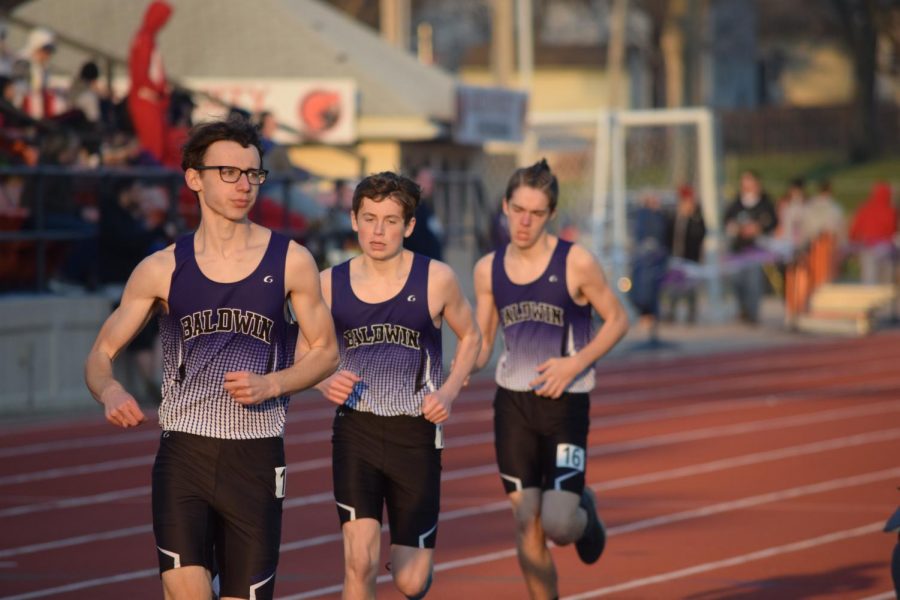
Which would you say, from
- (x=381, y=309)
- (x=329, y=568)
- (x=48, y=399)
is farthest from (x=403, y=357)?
(x=48, y=399)

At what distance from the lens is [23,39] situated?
27156 mm

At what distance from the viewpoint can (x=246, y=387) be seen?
602cm

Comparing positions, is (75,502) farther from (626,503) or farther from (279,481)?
(279,481)

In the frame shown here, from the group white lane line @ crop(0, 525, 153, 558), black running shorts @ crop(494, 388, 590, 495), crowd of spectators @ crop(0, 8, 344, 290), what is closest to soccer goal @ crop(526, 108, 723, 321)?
crowd of spectators @ crop(0, 8, 344, 290)

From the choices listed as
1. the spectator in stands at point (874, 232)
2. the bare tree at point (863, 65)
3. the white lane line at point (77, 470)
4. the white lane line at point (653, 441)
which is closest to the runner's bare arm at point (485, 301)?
the white lane line at point (653, 441)

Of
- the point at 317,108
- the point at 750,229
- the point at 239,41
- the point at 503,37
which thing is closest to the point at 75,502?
the point at 317,108

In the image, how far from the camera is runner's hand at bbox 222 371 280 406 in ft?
19.7

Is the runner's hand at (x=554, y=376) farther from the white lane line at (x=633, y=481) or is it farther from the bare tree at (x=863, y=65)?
the bare tree at (x=863, y=65)

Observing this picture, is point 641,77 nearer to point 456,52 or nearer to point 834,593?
point 456,52

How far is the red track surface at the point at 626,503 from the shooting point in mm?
9852

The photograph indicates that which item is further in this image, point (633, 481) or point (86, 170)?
point (86, 170)

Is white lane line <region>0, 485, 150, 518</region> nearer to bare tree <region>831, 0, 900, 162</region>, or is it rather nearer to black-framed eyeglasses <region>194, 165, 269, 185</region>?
black-framed eyeglasses <region>194, 165, 269, 185</region>

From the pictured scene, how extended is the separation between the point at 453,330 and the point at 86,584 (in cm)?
306

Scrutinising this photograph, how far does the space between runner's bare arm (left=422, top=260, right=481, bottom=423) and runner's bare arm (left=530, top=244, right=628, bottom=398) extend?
0.79 meters
